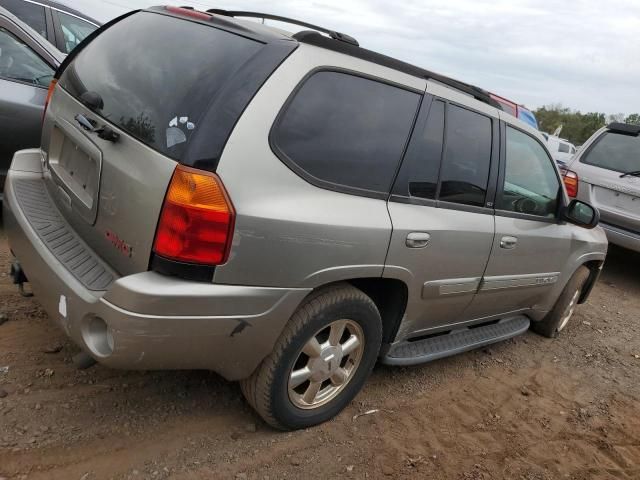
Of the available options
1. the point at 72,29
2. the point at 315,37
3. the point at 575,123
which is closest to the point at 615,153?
the point at 315,37

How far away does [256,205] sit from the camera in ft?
6.59

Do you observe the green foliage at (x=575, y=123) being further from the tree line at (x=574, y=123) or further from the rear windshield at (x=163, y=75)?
the rear windshield at (x=163, y=75)

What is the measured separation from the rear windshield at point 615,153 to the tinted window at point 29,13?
6.52 m

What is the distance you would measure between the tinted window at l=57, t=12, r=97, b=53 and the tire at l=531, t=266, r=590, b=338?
568 centimetres

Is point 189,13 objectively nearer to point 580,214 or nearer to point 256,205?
point 256,205

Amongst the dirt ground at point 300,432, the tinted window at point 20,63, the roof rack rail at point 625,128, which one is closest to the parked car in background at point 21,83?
the tinted window at point 20,63

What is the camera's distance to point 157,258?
200cm

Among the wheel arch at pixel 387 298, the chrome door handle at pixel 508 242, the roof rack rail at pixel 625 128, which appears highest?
the roof rack rail at pixel 625 128

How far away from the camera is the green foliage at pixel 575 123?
43.4 metres

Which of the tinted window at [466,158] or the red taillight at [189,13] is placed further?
the tinted window at [466,158]

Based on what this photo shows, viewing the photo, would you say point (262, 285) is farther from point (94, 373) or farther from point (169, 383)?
point (94, 373)

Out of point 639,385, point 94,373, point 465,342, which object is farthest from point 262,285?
point 639,385

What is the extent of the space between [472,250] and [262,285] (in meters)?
1.37

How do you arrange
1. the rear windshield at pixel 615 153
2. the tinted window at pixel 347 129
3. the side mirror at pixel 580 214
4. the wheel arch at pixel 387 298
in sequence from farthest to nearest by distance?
the rear windshield at pixel 615 153, the side mirror at pixel 580 214, the wheel arch at pixel 387 298, the tinted window at pixel 347 129
